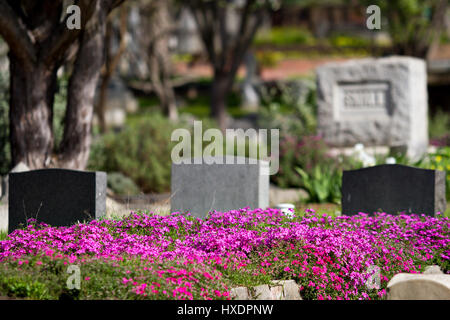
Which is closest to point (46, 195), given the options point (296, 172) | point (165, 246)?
point (165, 246)

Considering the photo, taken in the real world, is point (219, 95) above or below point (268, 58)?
below

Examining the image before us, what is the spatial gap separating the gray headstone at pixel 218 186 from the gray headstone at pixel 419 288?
10.7 feet

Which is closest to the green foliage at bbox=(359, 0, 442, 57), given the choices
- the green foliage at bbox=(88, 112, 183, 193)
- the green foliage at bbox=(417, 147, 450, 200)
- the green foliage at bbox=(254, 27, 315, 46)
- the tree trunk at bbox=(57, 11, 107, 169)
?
the green foliage at bbox=(417, 147, 450, 200)

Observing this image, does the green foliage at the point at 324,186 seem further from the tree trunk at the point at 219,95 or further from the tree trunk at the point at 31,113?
the tree trunk at the point at 219,95

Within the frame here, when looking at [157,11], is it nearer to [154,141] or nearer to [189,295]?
[154,141]

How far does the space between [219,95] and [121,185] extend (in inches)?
293

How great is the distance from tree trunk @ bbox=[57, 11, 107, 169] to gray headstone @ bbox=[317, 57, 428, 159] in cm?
585

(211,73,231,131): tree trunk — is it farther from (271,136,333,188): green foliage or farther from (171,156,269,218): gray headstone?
(171,156,269,218): gray headstone

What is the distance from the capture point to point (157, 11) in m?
24.0

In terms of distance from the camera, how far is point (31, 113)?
398 inches

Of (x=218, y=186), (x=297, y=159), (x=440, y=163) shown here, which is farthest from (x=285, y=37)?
(x=218, y=186)

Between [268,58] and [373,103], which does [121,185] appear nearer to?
[373,103]

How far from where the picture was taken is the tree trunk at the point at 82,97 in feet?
33.2

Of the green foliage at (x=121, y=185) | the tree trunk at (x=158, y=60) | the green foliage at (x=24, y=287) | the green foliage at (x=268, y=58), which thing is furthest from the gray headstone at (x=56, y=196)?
the green foliage at (x=268, y=58)
